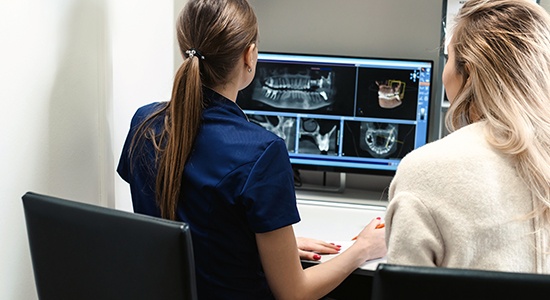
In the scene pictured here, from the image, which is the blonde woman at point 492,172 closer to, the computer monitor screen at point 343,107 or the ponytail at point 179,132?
the ponytail at point 179,132

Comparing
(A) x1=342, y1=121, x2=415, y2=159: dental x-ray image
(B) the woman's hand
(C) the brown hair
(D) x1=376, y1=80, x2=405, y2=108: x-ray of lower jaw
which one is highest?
(C) the brown hair

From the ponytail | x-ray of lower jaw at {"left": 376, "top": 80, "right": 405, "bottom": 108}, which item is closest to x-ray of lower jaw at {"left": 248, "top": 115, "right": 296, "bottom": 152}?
x-ray of lower jaw at {"left": 376, "top": 80, "right": 405, "bottom": 108}

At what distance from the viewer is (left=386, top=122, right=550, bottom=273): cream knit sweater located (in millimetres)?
1091

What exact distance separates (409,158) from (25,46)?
0.79 m

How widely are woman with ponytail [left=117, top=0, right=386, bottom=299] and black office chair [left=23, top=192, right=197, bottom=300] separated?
0.22 m

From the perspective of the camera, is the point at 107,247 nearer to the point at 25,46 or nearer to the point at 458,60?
the point at 25,46

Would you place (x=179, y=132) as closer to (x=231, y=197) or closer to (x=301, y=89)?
(x=231, y=197)

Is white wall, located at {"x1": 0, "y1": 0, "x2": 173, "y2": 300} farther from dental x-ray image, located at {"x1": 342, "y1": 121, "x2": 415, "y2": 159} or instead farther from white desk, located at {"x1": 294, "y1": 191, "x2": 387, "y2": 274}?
dental x-ray image, located at {"x1": 342, "y1": 121, "x2": 415, "y2": 159}

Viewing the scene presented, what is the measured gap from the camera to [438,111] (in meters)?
2.10

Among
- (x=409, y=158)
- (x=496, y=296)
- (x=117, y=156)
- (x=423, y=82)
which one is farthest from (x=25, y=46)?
(x=423, y=82)

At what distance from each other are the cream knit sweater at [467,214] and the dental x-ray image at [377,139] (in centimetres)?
110

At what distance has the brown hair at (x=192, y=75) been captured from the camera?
1.32 m

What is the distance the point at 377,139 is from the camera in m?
2.26

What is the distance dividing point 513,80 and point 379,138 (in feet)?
3.65
